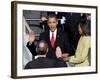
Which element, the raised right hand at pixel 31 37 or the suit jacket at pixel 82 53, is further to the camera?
the suit jacket at pixel 82 53

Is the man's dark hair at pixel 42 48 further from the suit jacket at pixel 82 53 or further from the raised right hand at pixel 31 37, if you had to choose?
the suit jacket at pixel 82 53

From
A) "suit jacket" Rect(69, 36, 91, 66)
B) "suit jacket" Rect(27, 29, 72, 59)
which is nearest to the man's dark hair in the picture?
"suit jacket" Rect(27, 29, 72, 59)

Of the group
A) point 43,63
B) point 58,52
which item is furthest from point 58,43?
point 43,63

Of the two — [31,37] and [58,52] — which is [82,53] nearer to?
[58,52]

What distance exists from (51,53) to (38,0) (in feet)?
1.31

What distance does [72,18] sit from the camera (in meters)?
1.89

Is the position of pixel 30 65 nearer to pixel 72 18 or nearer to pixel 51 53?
pixel 51 53

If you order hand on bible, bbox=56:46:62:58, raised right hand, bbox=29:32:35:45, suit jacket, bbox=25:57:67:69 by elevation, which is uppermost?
raised right hand, bbox=29:32:35:45

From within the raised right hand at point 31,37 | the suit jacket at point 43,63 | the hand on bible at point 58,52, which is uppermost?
the raised right hand at point 31,37

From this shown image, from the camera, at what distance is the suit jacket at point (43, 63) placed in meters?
1.75

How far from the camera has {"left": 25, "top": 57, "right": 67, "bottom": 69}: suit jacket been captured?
1.75 m

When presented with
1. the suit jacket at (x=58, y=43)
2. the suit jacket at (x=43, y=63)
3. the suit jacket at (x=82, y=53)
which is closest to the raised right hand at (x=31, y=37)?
the suit jacket at (x=58, y=43)

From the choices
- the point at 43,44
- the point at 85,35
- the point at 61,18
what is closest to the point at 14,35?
the point at 43,44

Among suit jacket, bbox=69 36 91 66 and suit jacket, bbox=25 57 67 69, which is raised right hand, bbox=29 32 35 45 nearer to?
suit jacket, bbox=25 57 67 69
